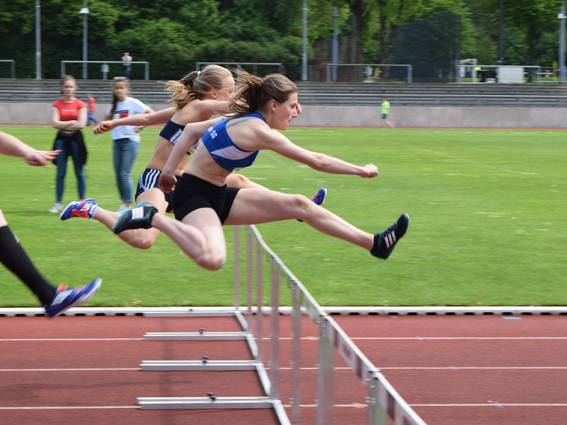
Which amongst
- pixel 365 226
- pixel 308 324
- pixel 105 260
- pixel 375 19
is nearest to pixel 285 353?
pixel 308 324

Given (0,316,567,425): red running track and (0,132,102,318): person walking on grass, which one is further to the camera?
(0,316,567,425): red running track

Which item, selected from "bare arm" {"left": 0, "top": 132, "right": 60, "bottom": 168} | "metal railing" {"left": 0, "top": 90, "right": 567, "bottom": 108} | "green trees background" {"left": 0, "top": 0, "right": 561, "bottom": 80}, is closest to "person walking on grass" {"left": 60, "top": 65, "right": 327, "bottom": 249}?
"bare arm" {"left": 0, "top": 132, "right": 60, "bottom": 168}

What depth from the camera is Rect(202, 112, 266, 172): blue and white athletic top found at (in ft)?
17.4

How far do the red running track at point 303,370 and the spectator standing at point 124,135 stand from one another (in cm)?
462

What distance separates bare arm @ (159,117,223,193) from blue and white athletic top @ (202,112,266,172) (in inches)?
9.9

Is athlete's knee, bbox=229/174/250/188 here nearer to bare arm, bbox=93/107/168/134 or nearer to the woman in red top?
bare arm, bbox=93/107/168/134

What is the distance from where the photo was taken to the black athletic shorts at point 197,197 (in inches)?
213

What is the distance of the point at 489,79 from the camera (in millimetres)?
48562

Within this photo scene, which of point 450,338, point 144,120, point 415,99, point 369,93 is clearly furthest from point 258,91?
point 369,93

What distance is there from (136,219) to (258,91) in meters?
1.24

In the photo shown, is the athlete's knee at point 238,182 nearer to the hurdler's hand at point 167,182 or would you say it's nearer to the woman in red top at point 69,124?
the hurdler's hand at point 167,182

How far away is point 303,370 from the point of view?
18.3 ft

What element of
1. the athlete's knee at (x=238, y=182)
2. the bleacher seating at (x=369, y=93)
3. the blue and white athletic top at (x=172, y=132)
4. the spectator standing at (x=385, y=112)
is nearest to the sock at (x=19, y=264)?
the athlete's knee at (x=238, y=182)

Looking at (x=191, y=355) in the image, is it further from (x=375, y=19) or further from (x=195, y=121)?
(x=375, y=19)
